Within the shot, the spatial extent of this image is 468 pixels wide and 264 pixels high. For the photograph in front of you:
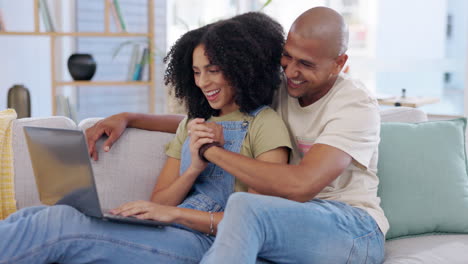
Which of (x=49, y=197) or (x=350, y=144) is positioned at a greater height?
(x=350, y=144)

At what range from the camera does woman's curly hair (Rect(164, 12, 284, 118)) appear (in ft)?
6.26

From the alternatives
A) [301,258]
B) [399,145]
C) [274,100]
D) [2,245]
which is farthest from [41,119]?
[399,145]

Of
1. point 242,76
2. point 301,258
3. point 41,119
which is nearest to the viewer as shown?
point 301,258

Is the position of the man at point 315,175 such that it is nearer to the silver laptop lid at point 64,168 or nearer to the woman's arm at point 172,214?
the woman's arm at point 172,214

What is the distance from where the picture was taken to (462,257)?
6.04 ft

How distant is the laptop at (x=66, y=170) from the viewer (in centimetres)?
155

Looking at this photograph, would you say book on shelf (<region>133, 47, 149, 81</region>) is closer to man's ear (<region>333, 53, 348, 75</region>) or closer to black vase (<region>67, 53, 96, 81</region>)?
black vase (<region>67, 53, 96, 81</region>)

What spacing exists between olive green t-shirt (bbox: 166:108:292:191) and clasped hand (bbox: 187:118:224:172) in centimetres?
12

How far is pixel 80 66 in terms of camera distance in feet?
14.0

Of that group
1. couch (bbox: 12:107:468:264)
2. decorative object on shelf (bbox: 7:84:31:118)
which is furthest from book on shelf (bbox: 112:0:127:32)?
couch (bbox: 12:107:468:264)

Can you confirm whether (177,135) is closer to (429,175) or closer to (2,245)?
(2,245)

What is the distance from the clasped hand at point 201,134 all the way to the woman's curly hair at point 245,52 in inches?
6.4

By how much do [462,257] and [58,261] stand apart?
3.92 feet

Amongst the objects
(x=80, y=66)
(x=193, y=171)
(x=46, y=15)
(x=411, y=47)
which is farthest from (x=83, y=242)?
(x=411, y=47)
